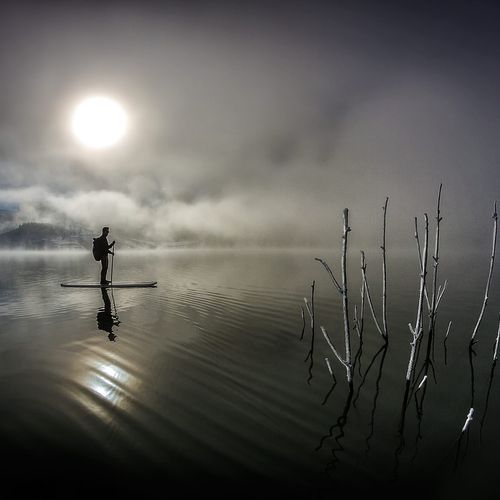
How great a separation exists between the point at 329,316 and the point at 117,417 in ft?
53.5

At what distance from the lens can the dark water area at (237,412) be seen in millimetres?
6258

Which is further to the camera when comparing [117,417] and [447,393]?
[447,393]

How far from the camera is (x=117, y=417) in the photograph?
796cm

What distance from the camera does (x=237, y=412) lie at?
8500 millimetres

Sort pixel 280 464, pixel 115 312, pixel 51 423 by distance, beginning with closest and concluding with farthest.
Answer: pixel 280 464 → pixel 51 423 → pixel 115 312

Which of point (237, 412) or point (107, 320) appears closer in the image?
point (237, 412)

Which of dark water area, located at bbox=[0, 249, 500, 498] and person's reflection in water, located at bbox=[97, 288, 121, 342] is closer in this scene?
dark water area, located at bbox=[0, 249, 500, 498]

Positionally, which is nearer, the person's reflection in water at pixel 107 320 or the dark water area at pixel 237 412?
the dark water area at pixel 237 412

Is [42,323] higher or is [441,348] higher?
[42,323]

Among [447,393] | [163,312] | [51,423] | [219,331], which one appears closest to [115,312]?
[163,312]

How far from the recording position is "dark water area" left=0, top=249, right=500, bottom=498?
6.26 metres

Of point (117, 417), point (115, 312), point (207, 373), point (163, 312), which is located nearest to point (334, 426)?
point (207, 373)

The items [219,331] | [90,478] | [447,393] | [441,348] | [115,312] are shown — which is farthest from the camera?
[115,312]

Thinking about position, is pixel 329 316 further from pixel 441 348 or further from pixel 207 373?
pixel 207 373
